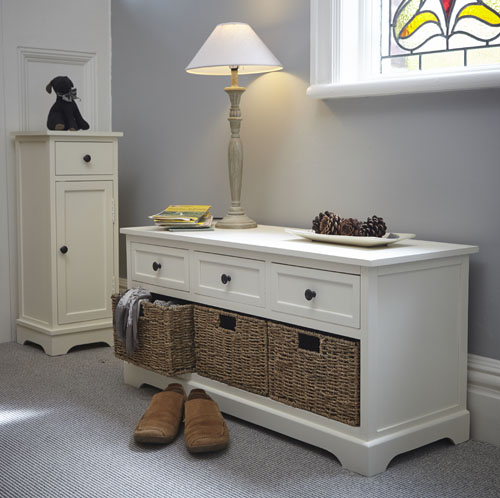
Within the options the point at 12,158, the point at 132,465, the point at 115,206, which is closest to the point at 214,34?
the point at 115,206

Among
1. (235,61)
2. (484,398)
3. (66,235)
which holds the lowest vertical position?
(484,398)

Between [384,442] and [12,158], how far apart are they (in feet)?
8.12

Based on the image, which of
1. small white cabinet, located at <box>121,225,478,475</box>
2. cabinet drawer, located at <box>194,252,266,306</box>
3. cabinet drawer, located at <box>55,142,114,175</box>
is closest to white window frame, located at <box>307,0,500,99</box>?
small white cabinet, located at <box>121,225,478,475</box>

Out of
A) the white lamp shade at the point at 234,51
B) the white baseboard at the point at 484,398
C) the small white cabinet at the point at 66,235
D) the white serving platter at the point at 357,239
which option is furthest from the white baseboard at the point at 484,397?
the small white cabinet at the point at 66,235

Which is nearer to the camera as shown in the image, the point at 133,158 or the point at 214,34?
the point at 214,34

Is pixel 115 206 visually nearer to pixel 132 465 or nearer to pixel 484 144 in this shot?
pixel 132 465

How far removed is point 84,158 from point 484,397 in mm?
2119

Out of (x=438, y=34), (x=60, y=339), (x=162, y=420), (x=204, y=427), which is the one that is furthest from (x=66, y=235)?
(x=438, y=34)

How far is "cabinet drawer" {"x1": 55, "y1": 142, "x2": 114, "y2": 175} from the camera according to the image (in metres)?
3.46

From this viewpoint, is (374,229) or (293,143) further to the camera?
(293,143)

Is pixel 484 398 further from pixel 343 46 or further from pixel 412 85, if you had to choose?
pixel 343 46

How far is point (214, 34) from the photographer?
9.53 ft

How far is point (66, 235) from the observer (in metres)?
3.53

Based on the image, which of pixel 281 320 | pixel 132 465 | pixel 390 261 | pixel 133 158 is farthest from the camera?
pixel 133 158
